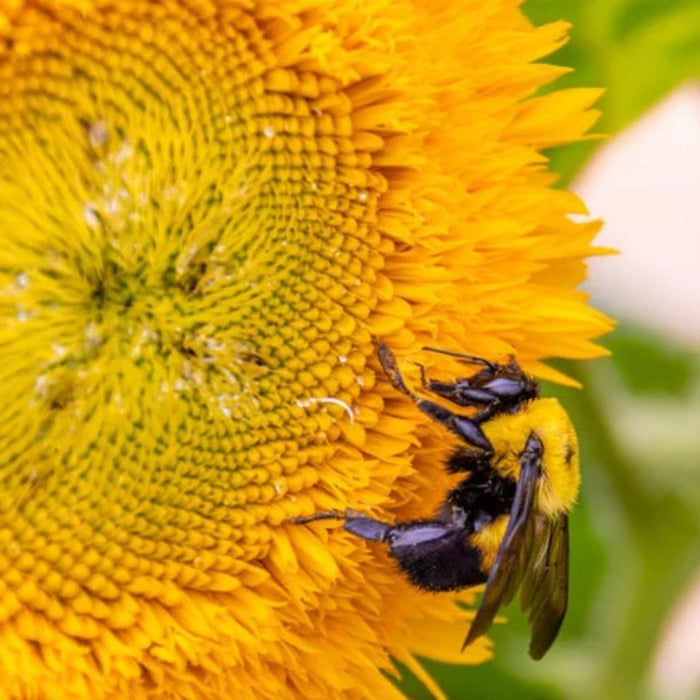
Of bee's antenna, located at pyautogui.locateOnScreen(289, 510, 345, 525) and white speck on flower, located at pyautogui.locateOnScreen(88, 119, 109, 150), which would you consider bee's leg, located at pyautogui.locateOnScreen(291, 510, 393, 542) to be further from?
white speck on flower, located at pyautogui.locateOnScreen(88, 119, 109, 150)

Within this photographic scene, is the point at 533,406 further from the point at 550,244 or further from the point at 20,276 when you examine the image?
the point at 20,276

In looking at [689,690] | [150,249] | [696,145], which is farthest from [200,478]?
[696,145]

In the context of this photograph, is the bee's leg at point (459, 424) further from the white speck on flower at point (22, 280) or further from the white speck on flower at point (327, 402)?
the white speck on flower at point (22, 280)

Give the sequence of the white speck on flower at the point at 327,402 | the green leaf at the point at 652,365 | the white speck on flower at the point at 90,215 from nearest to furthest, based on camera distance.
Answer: the white speck on flower at the point at 90,215 < the white speck on flower at the point at 327,402 < the green leaf at the point at 652,365

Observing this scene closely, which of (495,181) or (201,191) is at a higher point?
(495,181)

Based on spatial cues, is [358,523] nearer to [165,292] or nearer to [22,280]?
[165,292]

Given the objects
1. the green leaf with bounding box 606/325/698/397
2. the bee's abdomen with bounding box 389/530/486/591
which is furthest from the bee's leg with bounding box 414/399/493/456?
the green leaf with bounding box 606/325/698/397

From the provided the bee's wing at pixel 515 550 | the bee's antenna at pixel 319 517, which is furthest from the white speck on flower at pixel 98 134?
the bee's wing at pixel 515 550
